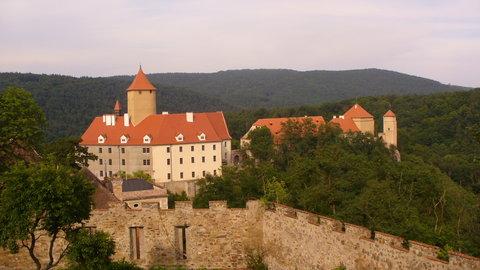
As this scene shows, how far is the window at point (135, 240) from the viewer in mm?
18781

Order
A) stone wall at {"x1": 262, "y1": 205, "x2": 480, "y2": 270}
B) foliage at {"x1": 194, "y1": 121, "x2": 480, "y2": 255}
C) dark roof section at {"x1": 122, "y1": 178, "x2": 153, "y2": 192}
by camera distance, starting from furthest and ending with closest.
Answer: dark roof section at {"x1": 122, "y1": 178, "x2": 153, "y2": 192} → foliage at {"x1": 194, "y1": 121, "x2": 480, "y2": 255} → stone wall at {"x1": 262, "y1": 205, "x2": 480, "y2": 270}

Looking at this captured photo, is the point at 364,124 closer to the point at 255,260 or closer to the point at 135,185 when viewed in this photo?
the point at 135,185

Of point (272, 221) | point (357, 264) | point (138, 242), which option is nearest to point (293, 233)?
point (272, 221)

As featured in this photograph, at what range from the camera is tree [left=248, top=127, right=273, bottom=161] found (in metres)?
73.4

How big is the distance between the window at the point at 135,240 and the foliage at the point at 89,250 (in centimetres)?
201

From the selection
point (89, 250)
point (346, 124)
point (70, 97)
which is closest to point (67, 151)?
point (89, 250)

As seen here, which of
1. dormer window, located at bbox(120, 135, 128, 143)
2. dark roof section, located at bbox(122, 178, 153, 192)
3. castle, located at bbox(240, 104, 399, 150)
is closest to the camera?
dark roof section, located at bbox(122, 178, 153, 192)

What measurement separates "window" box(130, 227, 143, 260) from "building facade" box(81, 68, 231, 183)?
167ft

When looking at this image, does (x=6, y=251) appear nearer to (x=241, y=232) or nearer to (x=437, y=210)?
(x=241, y=232)

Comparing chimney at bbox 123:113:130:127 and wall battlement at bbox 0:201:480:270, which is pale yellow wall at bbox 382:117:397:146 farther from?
wall battlement at bbox 0:201:480:270

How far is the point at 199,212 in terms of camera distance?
61.5 feet

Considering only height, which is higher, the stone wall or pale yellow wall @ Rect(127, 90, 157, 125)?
pale yellow wall @ Rect(127, 90, 157, 125)

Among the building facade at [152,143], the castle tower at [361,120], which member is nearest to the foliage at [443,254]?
the building facade at [152,143]

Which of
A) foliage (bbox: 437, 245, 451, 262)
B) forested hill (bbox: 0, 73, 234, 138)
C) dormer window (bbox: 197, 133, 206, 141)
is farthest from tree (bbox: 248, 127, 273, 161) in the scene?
foliage (bbox: 437, 245, 451, 262)
